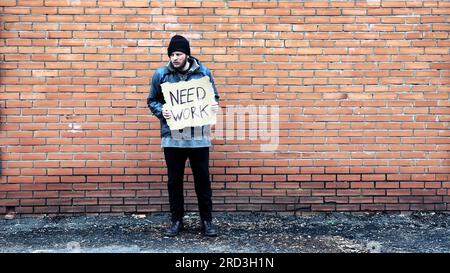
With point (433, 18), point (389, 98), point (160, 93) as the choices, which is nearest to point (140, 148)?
point (160, 93)

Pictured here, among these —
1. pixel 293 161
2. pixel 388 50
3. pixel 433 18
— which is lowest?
pixel 293 161

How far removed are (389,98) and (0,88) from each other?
159 inches

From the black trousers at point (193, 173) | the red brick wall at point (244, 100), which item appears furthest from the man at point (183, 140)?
the red brick wall at point (244, 100)

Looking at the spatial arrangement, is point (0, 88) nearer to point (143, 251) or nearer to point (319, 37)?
point (143, 251)

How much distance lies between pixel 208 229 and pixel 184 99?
4.02ft

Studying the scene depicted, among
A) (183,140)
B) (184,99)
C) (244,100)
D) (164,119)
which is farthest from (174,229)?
(244,100)

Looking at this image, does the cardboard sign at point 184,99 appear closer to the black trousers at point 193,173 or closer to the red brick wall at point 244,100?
the black trousers at point 193,173

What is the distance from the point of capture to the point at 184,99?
4.71m

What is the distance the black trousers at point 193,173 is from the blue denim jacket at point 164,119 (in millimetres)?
75

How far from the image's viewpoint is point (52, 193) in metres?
5.46

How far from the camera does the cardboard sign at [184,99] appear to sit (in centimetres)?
470

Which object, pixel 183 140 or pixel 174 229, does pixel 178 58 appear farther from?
pixel 174 229

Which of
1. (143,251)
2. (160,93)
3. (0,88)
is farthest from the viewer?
(0,88)

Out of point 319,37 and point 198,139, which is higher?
point 319,37
